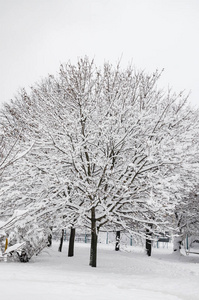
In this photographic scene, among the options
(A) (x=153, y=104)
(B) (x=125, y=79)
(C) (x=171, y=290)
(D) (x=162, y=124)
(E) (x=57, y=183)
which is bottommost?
(C) (x=171, y=290)

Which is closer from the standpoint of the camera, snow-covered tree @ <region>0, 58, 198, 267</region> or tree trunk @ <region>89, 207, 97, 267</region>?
snow-covered tree @ <region>0, 58, 198, 267</region>

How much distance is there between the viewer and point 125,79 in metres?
11.4

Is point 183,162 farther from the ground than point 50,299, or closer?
farther from the ground

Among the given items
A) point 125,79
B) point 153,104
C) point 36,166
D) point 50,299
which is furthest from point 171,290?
point 125,79

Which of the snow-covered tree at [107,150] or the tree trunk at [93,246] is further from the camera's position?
the tree trunk at [93,246]

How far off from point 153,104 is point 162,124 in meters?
0.87

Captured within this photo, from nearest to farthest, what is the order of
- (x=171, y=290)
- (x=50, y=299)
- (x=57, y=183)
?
(x=50, y=299)
(x=171, y=290)
(x=57, y=183)

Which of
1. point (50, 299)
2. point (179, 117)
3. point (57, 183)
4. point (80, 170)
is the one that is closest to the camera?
point (50, 299)

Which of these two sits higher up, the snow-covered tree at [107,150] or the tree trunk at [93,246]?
the snow-covered tree at [107,150]

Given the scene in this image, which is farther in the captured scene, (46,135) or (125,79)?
(125,79)

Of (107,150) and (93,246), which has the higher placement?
(107,150)

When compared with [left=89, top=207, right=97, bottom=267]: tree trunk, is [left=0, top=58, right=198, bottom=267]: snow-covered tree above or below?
above

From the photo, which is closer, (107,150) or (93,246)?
(107,150)

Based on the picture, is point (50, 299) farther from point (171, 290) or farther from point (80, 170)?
point (80, 170)
